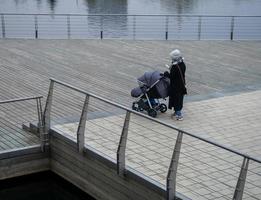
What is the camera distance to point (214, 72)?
13391mm

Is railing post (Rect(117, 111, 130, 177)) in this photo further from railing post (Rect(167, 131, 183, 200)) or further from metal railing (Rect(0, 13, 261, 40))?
metal railing (Rect(0, 13, 261, 40))

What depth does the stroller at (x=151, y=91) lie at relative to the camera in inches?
362

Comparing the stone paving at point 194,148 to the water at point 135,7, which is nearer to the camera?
the stone paving at point 194,148

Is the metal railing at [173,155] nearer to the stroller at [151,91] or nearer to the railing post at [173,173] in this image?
the railing post at [173,173]

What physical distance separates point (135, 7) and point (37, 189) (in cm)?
3493

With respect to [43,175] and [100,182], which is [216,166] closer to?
[100,182]

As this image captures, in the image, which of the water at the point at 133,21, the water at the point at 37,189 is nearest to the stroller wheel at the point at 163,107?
the water at the point at 37,189

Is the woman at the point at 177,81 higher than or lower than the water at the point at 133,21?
higher

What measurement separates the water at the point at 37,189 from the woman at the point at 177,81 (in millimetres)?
2268

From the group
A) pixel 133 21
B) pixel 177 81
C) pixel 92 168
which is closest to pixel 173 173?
pixel 92 168

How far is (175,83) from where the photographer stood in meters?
9.01

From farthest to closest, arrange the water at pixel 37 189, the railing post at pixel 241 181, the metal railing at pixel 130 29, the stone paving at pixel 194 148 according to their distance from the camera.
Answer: the metal railing at pixel 130 29, the water at pixel 37 189, the stone paving at pixel 194 148, the railing post at pixel 241 181

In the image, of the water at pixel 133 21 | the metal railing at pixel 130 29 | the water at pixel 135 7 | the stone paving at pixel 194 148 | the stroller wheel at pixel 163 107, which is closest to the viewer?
the stone paving at pixel 194 148

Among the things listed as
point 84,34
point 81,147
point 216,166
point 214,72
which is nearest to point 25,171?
point 81,147
